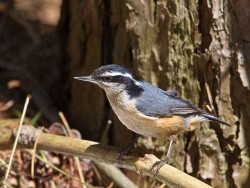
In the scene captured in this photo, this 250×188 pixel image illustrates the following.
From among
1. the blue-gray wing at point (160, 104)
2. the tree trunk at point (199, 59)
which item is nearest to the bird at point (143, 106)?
the blue-gray wing at point (160, 104)

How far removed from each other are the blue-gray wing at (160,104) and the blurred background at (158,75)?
1.10 ft

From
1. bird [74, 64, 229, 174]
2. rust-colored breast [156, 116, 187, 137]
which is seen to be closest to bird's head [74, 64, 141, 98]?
bird [74, 64, 229, 174]

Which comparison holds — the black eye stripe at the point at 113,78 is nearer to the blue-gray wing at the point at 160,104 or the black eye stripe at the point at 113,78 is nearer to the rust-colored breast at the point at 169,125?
the blue-gray wing at the point at 160,104

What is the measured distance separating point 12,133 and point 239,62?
1.33 m

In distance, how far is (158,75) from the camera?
3734mm

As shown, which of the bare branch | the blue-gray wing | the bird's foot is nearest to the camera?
the bare branch

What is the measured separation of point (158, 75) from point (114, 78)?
2.19 feet

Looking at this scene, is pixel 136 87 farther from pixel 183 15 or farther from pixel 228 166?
pixel 228 166

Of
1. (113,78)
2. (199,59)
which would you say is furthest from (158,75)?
(113,78)

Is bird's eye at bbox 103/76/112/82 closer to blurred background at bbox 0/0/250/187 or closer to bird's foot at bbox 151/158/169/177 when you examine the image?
bird's foot at bbox 151/158/169/177

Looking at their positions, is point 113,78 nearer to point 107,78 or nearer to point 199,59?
point 107,78

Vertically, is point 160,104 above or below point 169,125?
above

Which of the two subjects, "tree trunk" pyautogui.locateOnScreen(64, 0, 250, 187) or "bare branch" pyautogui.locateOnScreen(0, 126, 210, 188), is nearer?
"bare branch" pyautogui.locateOnScreen(0, 126, 210, 188)

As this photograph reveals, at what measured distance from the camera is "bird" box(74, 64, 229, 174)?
3.12m
